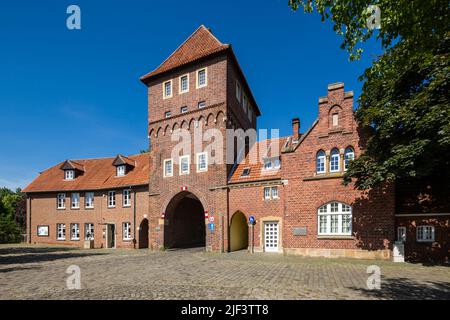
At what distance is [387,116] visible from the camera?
46.4 feet

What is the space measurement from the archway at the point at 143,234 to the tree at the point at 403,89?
20.3 meters

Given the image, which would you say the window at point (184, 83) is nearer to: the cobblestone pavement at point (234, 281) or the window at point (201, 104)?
the window at point (201, 104)

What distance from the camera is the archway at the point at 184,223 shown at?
86.0 ft

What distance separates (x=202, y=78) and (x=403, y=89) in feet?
52.3

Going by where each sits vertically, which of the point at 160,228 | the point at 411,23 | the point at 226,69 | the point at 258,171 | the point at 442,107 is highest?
the point at 226,69

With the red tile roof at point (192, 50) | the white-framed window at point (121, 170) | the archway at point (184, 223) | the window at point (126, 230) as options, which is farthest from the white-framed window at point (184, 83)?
the window at point (126, 230)

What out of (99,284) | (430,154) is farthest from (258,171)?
(99,284)

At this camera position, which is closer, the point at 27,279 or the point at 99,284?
the point at 99,284

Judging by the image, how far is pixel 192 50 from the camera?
26.9 meters

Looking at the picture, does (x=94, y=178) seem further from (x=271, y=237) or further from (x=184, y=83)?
(x=271, y=237)

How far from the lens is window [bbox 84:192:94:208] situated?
1240 inches

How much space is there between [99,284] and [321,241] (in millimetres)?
13292

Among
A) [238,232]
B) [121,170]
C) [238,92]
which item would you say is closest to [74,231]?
[121,170]

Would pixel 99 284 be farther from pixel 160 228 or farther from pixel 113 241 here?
pixel 113 241
